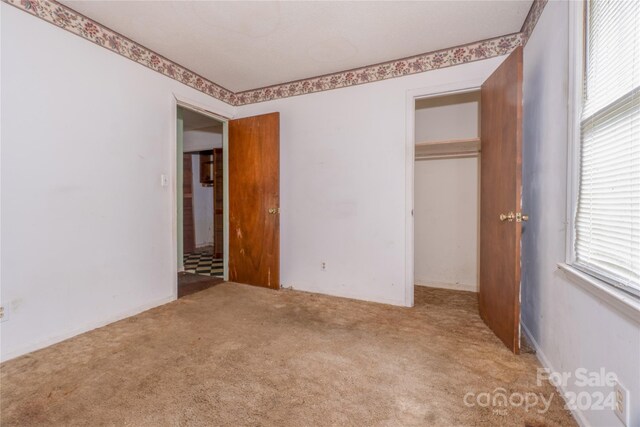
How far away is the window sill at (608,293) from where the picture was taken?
3.08 ft

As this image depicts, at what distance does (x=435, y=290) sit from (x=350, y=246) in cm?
120

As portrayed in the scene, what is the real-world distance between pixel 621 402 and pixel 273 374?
4.99 feet

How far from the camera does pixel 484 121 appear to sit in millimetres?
2449

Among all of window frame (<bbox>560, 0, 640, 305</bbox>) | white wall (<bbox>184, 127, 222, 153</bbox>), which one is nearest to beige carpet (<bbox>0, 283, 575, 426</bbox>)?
window frame (<bbox>560, 0, 640, 305</bbox>)

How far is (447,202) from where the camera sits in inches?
139

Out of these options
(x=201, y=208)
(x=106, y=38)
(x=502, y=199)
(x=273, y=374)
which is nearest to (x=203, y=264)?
(x=201, y=208)

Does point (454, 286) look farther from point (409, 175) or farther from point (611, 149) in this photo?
point (611, 149)

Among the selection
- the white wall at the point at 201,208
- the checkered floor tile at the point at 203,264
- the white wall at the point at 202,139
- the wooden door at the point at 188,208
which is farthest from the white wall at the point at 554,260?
the white wall at the point at 201,208

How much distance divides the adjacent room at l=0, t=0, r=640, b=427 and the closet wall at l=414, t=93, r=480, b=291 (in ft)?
0.08

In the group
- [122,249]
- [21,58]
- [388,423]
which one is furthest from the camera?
[122,249]

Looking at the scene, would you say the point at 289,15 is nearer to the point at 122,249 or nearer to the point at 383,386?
the point at 122,249

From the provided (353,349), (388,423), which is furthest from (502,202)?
(388,423)

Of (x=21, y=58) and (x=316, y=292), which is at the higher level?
(x=21, y=58)

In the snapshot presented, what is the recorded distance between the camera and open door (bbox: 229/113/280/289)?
336cm
